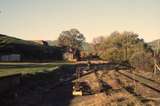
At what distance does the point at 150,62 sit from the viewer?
58.4m

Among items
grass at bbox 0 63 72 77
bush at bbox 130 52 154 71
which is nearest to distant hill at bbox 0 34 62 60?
grass at bbox 0 63 72 77

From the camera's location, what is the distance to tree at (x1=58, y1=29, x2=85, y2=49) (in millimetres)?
170125

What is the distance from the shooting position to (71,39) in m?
174

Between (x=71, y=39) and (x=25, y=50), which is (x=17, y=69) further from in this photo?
(x=71, y=39)

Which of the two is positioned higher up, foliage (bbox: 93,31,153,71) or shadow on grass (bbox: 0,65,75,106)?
foliage (bbox: 93,31,153,71)

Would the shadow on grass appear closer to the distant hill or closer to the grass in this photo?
the grass

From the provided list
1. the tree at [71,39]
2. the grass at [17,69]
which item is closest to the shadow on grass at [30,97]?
the grass at [17,69]

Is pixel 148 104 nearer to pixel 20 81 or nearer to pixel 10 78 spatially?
pixel 10 78

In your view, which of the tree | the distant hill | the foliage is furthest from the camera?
the tree

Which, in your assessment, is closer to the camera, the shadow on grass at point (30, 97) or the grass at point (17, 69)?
the shadow on grass at point (30, 97)

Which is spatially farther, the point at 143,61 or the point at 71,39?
the point at 71,39

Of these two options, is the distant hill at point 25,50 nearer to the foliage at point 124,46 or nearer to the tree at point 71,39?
the foliage at point 124,46

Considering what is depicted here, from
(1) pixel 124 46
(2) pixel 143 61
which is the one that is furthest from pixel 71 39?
(2) pixel 143 61

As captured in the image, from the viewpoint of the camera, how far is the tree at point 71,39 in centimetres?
17012
